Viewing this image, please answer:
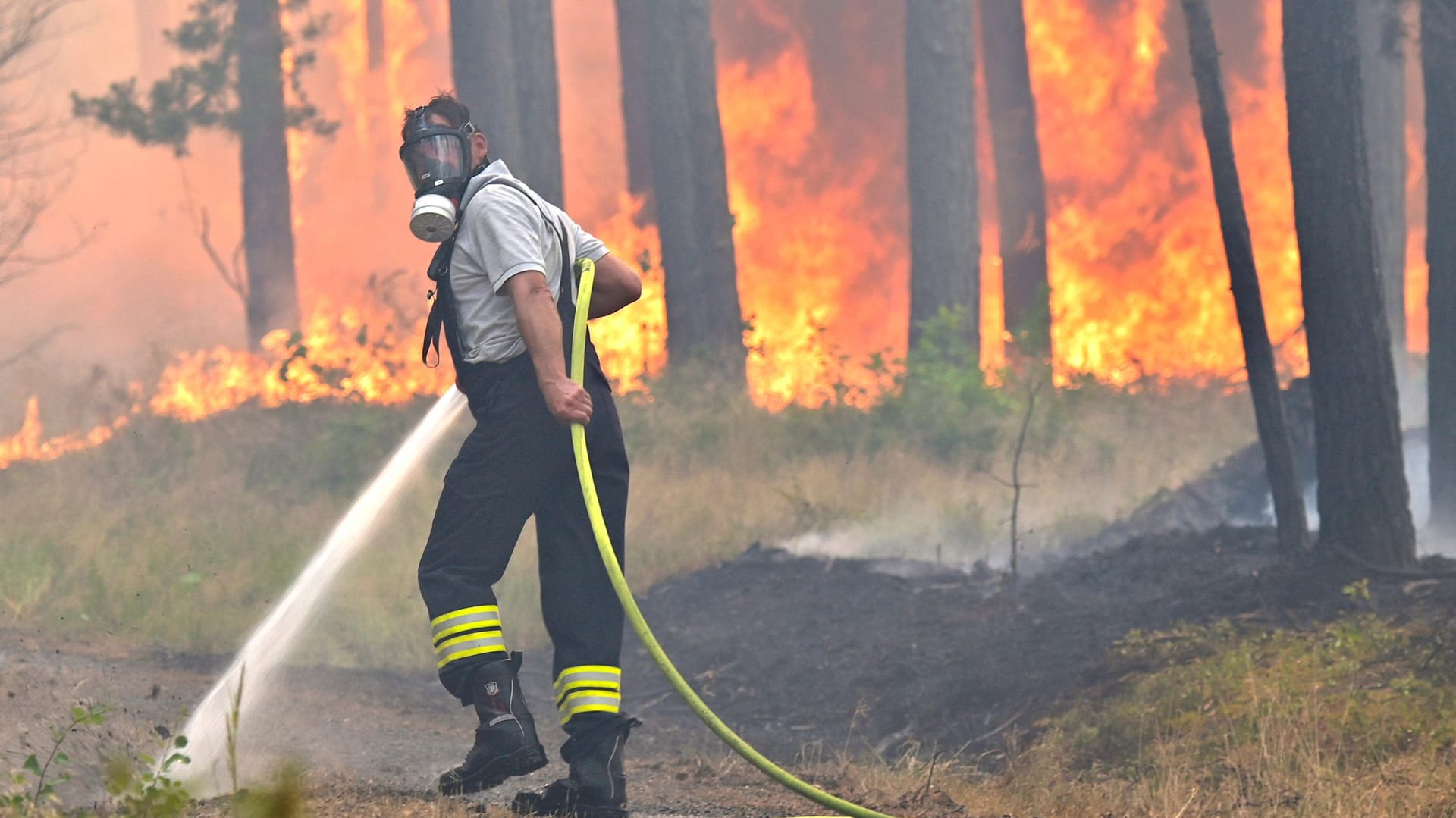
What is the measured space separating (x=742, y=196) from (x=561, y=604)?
1711 cm

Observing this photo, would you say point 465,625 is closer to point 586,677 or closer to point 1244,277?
point 586,677

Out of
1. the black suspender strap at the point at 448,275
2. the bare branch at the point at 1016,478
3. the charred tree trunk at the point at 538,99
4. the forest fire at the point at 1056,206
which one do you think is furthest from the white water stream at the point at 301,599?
the forest fire at the point at 1056,206

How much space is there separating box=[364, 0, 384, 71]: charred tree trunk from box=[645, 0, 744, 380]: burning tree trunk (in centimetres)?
1855

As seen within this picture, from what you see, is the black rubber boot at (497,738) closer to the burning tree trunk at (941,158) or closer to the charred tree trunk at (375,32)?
the burning tree trunk at (941,158)

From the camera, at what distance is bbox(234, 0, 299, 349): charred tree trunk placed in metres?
17.1

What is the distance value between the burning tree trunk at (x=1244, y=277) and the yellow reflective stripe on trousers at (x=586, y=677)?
15.1ft

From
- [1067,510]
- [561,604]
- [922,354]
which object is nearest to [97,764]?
[561,604]

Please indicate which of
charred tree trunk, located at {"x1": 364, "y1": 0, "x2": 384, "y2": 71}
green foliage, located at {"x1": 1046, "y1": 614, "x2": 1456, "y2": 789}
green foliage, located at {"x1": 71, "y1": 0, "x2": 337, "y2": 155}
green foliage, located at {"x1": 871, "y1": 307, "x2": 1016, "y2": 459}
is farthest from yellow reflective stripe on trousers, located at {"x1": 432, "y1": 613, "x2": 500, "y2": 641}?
charred tree trunk, located at {"x1": 364, "y1": 0, "x2": 384, "y2": 71}

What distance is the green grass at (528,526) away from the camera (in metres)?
8.80

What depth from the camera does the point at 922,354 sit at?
14406 millimetres

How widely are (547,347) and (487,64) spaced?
1063cm

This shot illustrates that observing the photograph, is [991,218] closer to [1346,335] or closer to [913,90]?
[913,90]

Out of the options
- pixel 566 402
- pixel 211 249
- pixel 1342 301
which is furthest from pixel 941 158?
pixel 566 402

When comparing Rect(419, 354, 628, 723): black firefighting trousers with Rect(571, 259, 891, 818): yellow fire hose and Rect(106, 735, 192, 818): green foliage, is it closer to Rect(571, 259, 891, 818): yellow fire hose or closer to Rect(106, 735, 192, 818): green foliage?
Rect(571, 259, 891, 818): yellow fire hose
